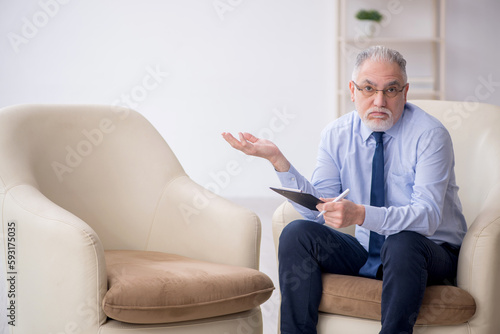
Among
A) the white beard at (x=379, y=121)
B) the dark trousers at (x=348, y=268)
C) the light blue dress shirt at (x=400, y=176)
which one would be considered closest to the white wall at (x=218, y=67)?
the light blue dress shirt at (x=400, y=176)

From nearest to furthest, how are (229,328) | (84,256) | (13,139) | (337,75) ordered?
(84,256)
(229,328)
(13,139)
(337,75)

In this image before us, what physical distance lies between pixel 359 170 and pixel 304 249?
376mm

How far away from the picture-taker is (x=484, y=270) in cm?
167

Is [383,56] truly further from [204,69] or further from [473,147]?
[204,69]

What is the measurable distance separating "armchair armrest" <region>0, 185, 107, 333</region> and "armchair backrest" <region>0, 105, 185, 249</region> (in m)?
0.29

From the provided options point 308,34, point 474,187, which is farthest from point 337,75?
point 474,187

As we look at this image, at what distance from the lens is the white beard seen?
1.87 m

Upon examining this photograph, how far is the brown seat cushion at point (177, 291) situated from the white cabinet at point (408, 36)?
428cm

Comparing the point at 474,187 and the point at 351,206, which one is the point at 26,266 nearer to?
the point at 351,206

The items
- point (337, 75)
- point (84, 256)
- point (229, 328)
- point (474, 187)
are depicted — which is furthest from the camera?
point (337, 75)

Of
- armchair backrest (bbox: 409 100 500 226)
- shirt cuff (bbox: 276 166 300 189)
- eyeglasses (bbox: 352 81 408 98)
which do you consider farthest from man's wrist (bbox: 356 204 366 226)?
armchair backrest (bbox: 409 100 500 226)

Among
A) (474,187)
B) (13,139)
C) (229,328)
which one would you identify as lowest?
(229,328)

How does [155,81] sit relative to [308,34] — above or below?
below

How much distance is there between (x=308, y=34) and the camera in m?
6.04
